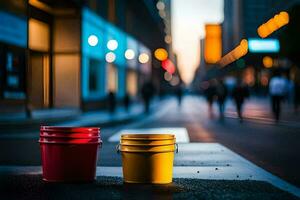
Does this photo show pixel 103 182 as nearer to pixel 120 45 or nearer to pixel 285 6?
pixel 120 45

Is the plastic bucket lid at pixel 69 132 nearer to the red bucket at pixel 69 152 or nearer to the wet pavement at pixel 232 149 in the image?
the red bucket at pixel 69 152

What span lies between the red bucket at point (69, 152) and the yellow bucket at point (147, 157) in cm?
47

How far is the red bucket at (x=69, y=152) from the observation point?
898 centimetres

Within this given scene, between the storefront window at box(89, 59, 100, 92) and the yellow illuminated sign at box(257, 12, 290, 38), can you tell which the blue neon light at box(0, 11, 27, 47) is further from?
the yellow illuminated sign at box(257, 12, 290, 38)

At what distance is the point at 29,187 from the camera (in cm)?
867

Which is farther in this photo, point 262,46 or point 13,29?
point 262,46

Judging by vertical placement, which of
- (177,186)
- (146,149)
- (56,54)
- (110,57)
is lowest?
(177,186)

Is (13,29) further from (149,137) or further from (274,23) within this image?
(274,23)

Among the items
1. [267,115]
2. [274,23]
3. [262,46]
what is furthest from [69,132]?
[262,46]

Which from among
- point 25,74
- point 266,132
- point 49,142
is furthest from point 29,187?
point 25,74

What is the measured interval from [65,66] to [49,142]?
24964 millimetres

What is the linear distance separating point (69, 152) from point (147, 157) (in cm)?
111

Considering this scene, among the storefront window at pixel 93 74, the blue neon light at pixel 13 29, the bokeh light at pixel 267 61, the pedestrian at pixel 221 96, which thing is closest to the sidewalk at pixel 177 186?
the blue neon light at pixel 13 29

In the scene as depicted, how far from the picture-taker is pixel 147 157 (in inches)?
349
